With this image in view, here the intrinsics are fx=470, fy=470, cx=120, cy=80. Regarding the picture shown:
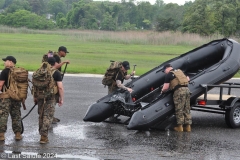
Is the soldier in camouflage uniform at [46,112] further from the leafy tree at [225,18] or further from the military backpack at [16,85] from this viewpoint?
the leafy tree at [225,18]

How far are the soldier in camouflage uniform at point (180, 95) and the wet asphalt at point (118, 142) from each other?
304mm

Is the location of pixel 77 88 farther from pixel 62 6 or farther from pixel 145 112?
pixel 62 6

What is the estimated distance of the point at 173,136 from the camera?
9.73 m

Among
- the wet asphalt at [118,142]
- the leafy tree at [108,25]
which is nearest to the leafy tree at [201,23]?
the leafy tree at [108,25]

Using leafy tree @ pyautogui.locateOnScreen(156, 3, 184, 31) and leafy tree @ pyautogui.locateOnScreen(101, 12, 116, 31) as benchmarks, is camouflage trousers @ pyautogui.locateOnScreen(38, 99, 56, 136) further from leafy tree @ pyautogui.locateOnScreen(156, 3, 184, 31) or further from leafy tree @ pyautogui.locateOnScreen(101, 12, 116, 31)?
leafy tree @ pyautogui.locateOnScreen(101, 12, 116, 31)

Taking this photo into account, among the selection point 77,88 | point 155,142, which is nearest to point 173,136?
point 155,142

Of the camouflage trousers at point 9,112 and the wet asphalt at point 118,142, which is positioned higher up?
the camouflage trousers at point 9,112

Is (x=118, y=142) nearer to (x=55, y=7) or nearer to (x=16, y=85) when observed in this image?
(x=16, y=85)

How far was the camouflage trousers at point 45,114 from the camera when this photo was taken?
8609 mm

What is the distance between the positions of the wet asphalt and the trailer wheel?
0.17 meters

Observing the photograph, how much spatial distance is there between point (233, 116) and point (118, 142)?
320 centimetres

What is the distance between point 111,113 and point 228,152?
3.01 meters

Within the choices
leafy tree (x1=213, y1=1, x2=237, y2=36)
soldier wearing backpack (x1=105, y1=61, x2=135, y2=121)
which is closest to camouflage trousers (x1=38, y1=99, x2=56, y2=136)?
soldier wearing backpack (x1=105, y1=61, x2=135, y2=121)

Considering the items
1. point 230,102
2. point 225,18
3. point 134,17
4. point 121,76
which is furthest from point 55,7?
point 230,102
